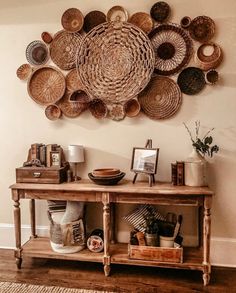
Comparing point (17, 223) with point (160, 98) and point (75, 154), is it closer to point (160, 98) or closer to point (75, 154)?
point (75, 154)

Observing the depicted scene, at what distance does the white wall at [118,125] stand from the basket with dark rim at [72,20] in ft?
0.21

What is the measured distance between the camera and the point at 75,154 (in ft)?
8.87

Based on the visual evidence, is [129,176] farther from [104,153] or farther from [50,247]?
[50,247]

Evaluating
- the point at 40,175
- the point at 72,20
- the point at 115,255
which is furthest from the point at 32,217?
the point at 72,20

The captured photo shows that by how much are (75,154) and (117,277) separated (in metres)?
1.10

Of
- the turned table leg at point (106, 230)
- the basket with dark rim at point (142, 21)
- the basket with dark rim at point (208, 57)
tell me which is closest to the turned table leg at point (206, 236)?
the turned table leg at point (106, 230)

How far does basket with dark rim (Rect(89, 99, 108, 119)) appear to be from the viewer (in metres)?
2.75

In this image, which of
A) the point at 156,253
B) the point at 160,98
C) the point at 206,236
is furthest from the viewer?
the point at 160,98

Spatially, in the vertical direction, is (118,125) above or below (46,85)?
below

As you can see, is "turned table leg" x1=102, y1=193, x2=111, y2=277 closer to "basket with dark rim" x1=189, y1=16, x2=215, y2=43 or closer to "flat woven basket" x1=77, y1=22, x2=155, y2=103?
"flat woven basket" x1=77, y1=22, x2=155, y2=103

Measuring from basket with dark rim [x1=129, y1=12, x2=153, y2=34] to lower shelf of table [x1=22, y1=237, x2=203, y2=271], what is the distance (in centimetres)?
191

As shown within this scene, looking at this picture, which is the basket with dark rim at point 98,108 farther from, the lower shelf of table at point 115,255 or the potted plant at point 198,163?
the lower shelf of table at point 115,255

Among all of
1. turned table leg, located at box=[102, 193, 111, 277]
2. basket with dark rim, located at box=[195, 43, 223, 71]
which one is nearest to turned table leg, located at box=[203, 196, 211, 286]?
turned table leg, located at box=[102, 193, 111, 277]

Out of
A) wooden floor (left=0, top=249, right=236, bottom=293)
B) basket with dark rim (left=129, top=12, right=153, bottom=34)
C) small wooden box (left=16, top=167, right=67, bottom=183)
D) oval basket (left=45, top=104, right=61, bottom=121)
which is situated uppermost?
basket with dark rim (left=129, top=12, right=153, bottom=34)
